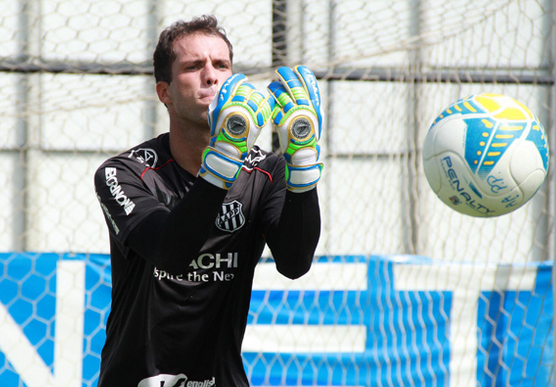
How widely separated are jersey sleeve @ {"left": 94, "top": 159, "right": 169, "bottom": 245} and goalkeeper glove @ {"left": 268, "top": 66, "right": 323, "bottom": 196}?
Answer: 369 mm

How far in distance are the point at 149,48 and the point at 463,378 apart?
3112mm

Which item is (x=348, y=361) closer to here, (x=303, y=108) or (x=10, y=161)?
(x=303, y=108)

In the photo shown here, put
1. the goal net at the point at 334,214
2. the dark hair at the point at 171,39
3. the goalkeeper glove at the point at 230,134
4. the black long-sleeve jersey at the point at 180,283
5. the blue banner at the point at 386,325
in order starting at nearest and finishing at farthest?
the goalkeeper glove at the point at 230,134 → the black long-sleeve jersey at the point at 180,283 → the dark hair at the point at 171,39 → the goal net at the point at 334,214 → the blue banner at the point at 386,325

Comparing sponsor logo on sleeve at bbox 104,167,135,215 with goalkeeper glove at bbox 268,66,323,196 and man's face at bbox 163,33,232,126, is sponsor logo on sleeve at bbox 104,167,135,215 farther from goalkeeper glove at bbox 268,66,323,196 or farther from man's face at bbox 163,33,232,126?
goalkeeper glove at bbox 268,66,323,196

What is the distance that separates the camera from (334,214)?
4809 mm

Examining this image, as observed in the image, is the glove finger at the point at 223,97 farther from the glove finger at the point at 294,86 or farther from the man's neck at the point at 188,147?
the man's neck at the point at 188,147

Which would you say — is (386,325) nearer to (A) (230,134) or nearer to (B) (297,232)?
(B) (297,232)

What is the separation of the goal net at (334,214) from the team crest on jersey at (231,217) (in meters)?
1.51

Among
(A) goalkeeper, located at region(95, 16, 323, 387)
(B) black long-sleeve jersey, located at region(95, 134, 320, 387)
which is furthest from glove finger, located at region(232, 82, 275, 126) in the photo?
(B) black long-sleeve jersey, located at region(95, 134, 320, 387)

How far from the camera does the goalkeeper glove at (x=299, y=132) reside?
1.60 meters

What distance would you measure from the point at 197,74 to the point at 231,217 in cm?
44

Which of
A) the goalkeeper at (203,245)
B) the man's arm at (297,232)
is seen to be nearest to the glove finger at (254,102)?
the goalkeeper at (203,245)

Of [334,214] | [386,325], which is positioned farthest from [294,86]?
[334,214]

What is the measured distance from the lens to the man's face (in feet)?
6.25
